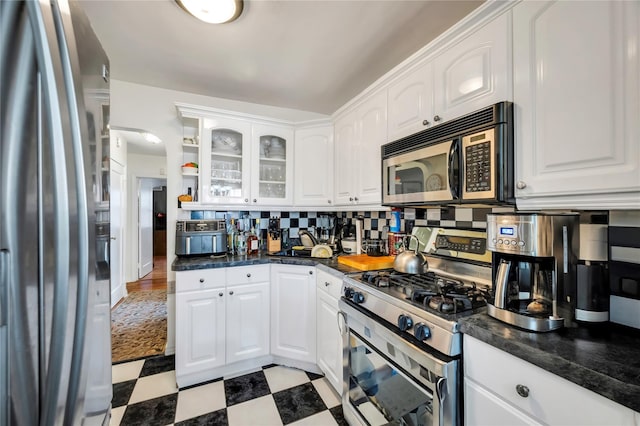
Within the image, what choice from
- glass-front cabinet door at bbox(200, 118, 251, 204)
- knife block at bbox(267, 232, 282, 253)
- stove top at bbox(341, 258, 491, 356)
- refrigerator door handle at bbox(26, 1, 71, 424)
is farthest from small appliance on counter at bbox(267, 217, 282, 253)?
refrigerator door handle at bbox(26, 1, 71, 424)

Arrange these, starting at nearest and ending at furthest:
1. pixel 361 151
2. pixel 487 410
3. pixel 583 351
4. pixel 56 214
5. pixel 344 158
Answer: pixel 56 214, pixel 583 351, pixel 487 410, pixel 361 151, pixel 344 158

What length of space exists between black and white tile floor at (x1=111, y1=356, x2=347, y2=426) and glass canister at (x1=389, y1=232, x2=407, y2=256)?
3.57 ft

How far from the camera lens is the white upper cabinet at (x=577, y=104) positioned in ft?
2.69

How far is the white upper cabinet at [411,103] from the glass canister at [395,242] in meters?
0.69

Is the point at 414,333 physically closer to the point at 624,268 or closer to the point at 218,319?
the point at 624,268

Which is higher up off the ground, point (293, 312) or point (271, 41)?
point (271, 41)

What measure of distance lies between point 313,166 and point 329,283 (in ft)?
3.87

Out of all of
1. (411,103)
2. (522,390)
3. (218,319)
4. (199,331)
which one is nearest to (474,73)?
(411,103)

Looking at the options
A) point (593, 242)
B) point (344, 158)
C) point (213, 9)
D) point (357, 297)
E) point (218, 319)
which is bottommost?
point (218, 319)

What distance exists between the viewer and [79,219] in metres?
0.51

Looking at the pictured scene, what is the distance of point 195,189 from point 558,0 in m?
2.56

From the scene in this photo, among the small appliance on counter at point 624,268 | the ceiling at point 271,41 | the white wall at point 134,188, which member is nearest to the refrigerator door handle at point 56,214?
the ceiling at point 271,41

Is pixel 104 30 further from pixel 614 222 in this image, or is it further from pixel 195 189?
pixel 614 222

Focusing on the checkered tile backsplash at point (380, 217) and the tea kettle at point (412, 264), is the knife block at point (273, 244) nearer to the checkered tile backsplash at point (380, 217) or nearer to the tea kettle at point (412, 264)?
the checkered tile backsplash at point (380, 217)
